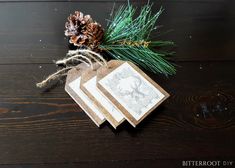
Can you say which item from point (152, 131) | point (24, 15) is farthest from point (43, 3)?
point (152, 131)

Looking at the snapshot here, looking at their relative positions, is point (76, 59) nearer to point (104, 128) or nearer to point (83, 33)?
point (83, 33)

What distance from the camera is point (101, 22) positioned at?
803 mm

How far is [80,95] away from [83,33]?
164mm

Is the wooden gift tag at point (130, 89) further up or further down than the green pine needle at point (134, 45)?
further down

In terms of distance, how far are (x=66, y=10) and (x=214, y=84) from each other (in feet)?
1.54

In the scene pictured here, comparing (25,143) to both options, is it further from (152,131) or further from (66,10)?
(66,10)

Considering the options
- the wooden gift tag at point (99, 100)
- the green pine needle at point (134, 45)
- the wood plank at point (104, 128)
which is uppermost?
the green pine needle at point (134, 45)

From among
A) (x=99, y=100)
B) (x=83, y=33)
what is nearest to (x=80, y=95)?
(x=99, y=100)

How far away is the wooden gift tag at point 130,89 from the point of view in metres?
0.60

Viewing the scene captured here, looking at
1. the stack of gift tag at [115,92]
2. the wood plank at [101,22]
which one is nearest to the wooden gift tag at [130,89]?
the stack of gift tag at [115,92]

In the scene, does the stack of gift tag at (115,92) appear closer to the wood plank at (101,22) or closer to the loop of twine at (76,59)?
the loop of twine at (76,59)

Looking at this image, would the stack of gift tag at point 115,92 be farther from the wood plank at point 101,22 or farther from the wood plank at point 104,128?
the wood plank at point 101,22

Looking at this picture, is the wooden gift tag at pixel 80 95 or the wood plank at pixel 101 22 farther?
the wood plank at pixel 101 22

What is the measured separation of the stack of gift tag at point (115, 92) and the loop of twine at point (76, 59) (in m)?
0.02
